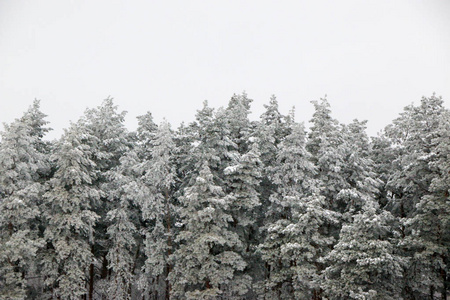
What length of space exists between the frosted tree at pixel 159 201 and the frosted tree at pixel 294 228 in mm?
7513

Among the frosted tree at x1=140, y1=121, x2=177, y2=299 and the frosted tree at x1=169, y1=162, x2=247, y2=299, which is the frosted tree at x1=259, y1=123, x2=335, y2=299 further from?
the frosted tree at x1=140, y1=121, x2=177, y2=299

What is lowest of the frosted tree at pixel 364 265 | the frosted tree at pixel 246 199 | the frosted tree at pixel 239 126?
the frosted tree at pixel 364 265

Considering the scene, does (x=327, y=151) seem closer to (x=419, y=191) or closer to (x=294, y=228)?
(x=294, y=228)

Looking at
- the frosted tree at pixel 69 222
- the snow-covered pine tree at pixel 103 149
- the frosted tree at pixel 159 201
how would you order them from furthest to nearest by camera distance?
the snow-covered pine tree at pixel 103 149 → the frosted tree at pixel 159 201 → the frosted tree at pixel 69 222

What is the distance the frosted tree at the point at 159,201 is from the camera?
26.0m

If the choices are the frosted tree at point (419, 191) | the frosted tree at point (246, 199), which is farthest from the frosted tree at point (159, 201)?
the frosted tree at point (419, 191)

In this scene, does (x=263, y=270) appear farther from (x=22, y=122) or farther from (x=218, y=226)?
(x=22, y=122)

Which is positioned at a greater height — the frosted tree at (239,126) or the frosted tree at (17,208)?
the frosted tree at (239,126)

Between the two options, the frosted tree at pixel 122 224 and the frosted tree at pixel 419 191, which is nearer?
the frosted tree at pixel 419 191

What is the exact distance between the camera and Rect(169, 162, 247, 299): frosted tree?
23.5m

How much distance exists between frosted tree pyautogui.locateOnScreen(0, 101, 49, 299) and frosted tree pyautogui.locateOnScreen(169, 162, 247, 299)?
9.48 meters

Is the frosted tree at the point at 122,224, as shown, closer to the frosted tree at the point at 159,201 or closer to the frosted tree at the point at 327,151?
the frosted tree at the point at 159,201

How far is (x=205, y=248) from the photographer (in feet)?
77.0

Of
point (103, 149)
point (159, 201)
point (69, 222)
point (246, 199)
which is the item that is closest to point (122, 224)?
point (159, 201)
